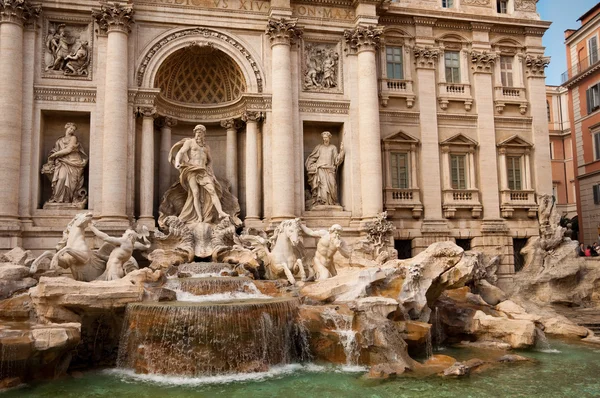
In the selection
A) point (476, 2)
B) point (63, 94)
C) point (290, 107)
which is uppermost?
point (476, 2)

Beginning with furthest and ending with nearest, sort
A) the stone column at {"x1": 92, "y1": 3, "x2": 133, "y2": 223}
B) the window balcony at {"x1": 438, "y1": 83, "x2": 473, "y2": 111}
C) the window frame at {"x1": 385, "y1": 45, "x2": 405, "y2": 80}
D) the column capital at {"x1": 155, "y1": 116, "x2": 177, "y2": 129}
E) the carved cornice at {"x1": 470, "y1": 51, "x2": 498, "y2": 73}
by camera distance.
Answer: the carved cornice at {"x1": 470, "y1": 51, "x2": 498, "y2": 73} < the window balcony at {"x1": 438, "y1": 83, "x2": 473, "y2": 111} < the window frame at {"x1": 385, "y1": 45, "x2": 405, "y2": 80} < the column capital at {"x1": 155, "y1": 116, "x2": 177, "y2": 129} < the stone column at {"x1": 92, "y1": 3, "x2": 133, "y2": 223}

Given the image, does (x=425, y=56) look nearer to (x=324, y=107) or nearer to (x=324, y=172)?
(x=324, y=107)

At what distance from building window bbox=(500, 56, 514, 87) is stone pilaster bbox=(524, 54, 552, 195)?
2.33 ft

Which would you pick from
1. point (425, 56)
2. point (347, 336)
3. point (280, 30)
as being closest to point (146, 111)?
point (280, 30)

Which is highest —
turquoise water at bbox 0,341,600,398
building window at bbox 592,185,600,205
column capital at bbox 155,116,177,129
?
column capital at bbox 155,116,177,129

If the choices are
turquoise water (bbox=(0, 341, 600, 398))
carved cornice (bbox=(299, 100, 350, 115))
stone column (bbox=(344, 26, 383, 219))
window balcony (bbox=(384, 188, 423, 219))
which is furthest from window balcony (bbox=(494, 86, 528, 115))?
turquoise water (bbox=(0, 341, 600, 398))

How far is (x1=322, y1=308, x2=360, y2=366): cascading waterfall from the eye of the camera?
1175 centimetres

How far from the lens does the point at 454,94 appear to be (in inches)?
891

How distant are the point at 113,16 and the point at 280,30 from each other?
5.89m

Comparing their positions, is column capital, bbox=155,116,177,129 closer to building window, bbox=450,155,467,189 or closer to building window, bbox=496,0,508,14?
building window, bbox=450,155,467,189

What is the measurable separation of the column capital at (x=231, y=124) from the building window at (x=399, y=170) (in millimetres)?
6437

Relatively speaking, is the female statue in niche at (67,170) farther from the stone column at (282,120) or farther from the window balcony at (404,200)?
the window balcony at (404,200)

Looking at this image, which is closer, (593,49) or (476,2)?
(476,2)

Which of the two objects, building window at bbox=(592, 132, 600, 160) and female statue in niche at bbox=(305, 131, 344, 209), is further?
building window at bbox=(592, 132, 600, 160)
